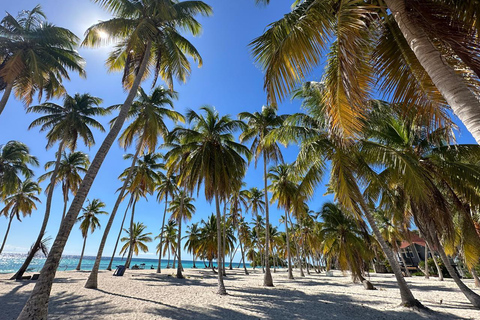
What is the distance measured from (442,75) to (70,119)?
2037 cm

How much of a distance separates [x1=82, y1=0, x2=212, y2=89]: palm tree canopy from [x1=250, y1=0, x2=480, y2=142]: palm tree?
5.77m

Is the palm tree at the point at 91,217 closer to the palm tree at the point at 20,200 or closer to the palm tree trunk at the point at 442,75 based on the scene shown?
the palm tree at the point at 20,200

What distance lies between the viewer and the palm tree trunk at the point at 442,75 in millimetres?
2131

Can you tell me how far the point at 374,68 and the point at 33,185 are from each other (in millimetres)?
35453

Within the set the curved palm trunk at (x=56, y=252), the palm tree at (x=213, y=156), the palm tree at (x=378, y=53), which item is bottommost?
the curved palm trunk at (x=56, y=252)

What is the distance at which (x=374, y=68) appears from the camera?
154 inches

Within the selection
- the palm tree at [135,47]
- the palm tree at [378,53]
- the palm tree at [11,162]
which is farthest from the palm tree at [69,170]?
the palm tree at [378,53]

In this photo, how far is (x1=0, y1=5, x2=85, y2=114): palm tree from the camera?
33.8 feet

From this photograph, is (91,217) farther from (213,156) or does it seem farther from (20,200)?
(213,156)

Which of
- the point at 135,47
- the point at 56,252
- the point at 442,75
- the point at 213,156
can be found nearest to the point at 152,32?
the point at 135,47

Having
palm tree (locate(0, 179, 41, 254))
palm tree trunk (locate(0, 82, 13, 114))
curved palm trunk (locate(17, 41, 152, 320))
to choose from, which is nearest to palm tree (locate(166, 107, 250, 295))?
curved palm trunk (locate(17, 41, 152, 320))

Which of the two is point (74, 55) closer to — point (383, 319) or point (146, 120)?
point (146, 120)

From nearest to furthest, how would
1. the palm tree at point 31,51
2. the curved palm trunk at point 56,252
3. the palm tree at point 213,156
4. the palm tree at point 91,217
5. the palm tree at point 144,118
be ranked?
the curved palm trunk at point 56,252 < the palm tree at point 31,51 < the palm tree at point 213,156 < the palm tree at point 144,118 < the palm tree at point 91,217

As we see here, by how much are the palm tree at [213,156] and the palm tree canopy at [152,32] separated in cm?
357
